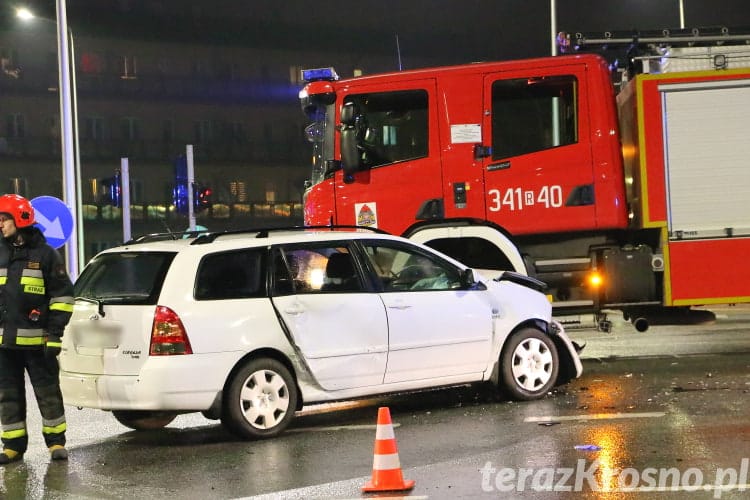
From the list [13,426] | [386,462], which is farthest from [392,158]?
[386,462]

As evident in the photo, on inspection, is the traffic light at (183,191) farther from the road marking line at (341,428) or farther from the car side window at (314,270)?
the road marking line at (341,428)

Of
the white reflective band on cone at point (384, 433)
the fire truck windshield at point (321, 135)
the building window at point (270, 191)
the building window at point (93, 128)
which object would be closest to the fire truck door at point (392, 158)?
the fire truck windshield at point (321, 135)

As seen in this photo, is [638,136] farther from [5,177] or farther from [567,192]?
[5,177]

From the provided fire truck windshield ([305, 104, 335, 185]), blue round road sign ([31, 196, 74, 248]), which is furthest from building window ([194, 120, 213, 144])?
fire truck windshield ([305, 104, 335, 185])

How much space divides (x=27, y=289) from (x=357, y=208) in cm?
402

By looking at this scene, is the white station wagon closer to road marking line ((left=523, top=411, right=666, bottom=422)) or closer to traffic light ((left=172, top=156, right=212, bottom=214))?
road marking line ((left=523, top=411, right=666, bottom=422))

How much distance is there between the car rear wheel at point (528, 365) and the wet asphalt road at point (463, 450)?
0.46 feet

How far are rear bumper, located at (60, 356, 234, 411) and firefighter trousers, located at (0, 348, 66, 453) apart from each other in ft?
1.09

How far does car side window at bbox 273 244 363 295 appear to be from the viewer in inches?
300

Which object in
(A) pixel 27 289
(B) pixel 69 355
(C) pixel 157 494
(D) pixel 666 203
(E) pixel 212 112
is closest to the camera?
(C) pixel 157 494

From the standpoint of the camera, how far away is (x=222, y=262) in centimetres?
745

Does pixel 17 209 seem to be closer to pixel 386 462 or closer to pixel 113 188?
pixel 386 462

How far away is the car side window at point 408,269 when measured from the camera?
807cm

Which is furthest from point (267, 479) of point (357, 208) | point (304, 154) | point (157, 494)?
point (304, 154)
